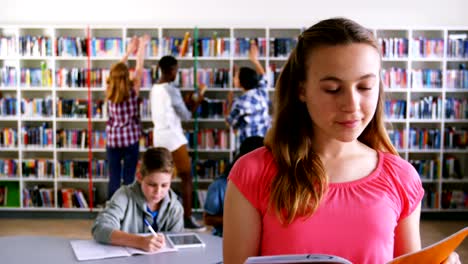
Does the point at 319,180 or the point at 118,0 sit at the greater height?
the point at 118,0

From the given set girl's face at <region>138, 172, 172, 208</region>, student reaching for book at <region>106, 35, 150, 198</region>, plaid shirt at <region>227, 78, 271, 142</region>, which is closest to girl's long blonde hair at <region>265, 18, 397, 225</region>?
girl's face at <region>138, 172, 172, 208</region>

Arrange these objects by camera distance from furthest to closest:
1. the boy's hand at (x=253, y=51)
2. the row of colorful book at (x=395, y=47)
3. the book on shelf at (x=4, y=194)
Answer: the book on shelf at (x=4, y=194) → the row of colorful book at (x=395, y=47) → the boy's hand at (x=253, y=51)

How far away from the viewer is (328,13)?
639 cm

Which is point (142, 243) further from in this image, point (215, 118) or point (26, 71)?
point (26, 71)

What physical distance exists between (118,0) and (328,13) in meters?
2.32

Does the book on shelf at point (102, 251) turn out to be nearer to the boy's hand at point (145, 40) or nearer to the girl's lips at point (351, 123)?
the girl's lips at point (351, 123)

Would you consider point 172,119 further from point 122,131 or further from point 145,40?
point 145,40

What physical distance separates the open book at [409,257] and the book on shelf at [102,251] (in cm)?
150

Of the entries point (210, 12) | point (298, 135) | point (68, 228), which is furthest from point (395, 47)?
point (298, 135)

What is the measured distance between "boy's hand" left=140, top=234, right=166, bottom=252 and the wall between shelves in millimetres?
4164

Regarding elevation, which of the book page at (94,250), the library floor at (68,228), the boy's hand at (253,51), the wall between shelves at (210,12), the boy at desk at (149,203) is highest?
the wall between shelves at (210,12)

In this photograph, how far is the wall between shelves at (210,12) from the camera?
20.8ft

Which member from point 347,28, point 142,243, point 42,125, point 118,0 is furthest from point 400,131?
point 347,28

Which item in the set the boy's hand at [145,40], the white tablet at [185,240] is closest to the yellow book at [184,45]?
the boy's hand at [145,40]
